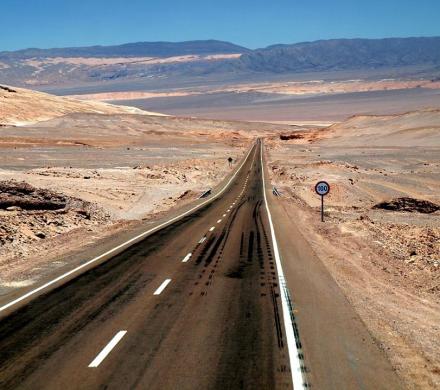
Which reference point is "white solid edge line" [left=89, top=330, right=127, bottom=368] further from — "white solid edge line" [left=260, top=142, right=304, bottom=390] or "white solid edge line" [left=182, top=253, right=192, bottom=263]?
"white solid edge line" [left=182, top=253, right=192, bottom=263]

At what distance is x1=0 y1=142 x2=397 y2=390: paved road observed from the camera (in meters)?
8.59

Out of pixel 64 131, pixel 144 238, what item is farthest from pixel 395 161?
pixel 64 131

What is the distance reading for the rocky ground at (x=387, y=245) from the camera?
10211mm

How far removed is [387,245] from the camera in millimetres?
20875

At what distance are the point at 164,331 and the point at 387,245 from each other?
12585mm

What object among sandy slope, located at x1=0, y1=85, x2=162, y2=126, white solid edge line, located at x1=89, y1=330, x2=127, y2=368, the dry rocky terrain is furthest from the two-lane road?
sandy slope, located at x1=0, y1=85, x2=162, y2=126

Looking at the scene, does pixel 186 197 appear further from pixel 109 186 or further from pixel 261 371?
pixel 261 371

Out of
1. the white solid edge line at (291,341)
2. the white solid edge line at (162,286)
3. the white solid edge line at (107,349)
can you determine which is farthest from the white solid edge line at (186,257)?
the white solid edge line at (107,349)

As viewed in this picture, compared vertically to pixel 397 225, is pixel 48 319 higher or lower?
higher

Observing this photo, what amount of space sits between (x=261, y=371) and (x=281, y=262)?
8.33 metres

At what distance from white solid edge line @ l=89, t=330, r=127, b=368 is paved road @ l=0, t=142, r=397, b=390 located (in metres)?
0.02

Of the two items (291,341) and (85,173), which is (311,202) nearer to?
(85,173)

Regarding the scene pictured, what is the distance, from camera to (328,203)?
4066 centimetres

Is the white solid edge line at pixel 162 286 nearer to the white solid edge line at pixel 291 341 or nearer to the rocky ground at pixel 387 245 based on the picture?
the white solid edge line at pixel 291 341
